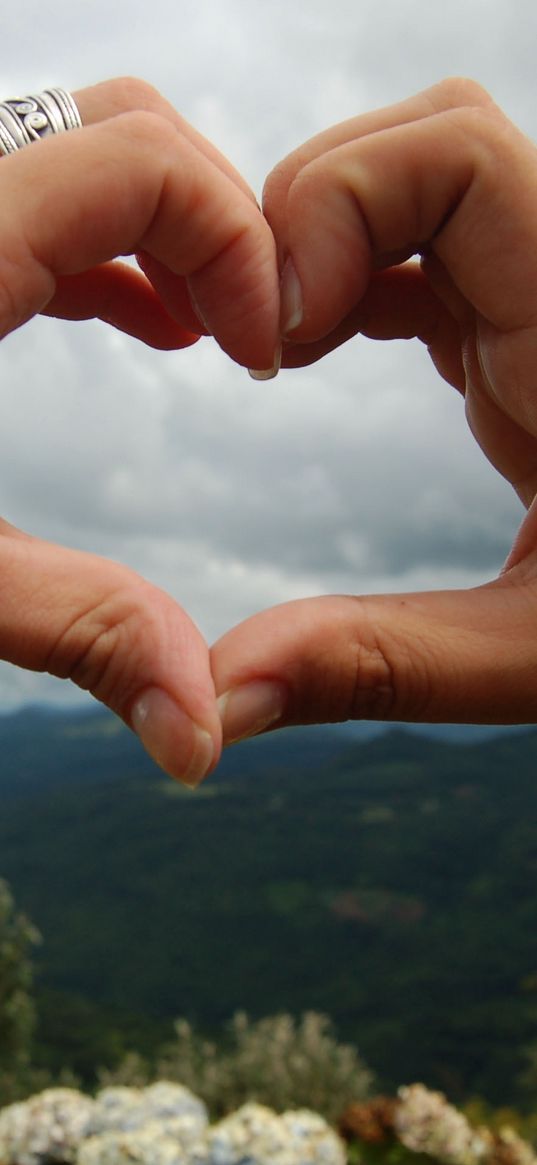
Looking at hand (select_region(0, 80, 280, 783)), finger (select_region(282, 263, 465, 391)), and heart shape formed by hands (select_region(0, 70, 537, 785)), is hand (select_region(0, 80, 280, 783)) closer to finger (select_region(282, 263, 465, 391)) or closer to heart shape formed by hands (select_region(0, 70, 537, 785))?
heart shape formed by hands (select_region(0, 70, 537, 785))

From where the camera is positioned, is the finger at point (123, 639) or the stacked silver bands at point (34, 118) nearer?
the finger at point (123, 639)

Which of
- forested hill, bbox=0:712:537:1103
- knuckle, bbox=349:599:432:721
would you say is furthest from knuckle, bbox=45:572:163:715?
forested hill, bbox=0:712:537:1103

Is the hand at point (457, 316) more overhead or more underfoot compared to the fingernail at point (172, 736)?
more overhead

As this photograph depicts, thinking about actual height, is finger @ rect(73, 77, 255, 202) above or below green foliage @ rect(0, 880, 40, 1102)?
above

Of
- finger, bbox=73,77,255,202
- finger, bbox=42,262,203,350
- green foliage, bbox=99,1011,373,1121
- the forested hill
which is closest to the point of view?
finger, bbox=73,77,255,202

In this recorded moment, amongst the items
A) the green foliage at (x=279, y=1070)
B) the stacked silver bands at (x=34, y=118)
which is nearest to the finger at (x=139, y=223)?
the stacked silver bands at (x=34, y=118)

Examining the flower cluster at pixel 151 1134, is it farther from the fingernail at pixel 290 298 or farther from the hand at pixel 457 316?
the fingernail at pixel 290 298
